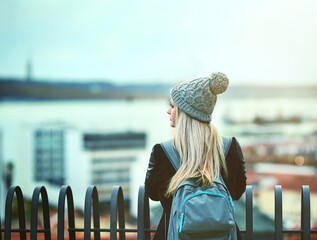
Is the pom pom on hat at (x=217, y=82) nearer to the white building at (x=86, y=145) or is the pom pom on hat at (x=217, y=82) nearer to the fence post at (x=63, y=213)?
the fence post at (x=63, y=213)

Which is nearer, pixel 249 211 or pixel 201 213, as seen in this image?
pixel 201 213

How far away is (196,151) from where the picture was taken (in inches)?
67.5

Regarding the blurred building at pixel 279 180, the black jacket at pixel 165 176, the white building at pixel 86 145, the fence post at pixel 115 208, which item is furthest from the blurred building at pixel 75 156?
the black jacket at pixel 165 176

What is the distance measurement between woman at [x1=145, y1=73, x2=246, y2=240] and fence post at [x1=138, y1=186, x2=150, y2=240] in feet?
1.04

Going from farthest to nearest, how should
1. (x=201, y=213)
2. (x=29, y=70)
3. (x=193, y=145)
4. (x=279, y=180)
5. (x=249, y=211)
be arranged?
1. (x=279, y=180)
2. (x=29, y=70)
3. (x=249, y=211)
4. (x=193, y=145)
5. (x=201, y=213)

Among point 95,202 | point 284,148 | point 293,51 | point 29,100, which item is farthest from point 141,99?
point 95,202

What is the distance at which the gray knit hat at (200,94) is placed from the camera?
5.73 feet

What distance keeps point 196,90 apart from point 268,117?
162ft

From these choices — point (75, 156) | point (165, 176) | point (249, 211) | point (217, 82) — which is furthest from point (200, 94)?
point (75, 156)

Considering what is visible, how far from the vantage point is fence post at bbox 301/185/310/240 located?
2100 millimetres

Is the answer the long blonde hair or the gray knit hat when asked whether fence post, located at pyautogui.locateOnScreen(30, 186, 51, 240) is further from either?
the gray knit hat

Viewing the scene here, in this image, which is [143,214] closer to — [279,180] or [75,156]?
[75,156]

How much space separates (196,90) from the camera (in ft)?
5.77

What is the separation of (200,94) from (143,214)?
0.73m
